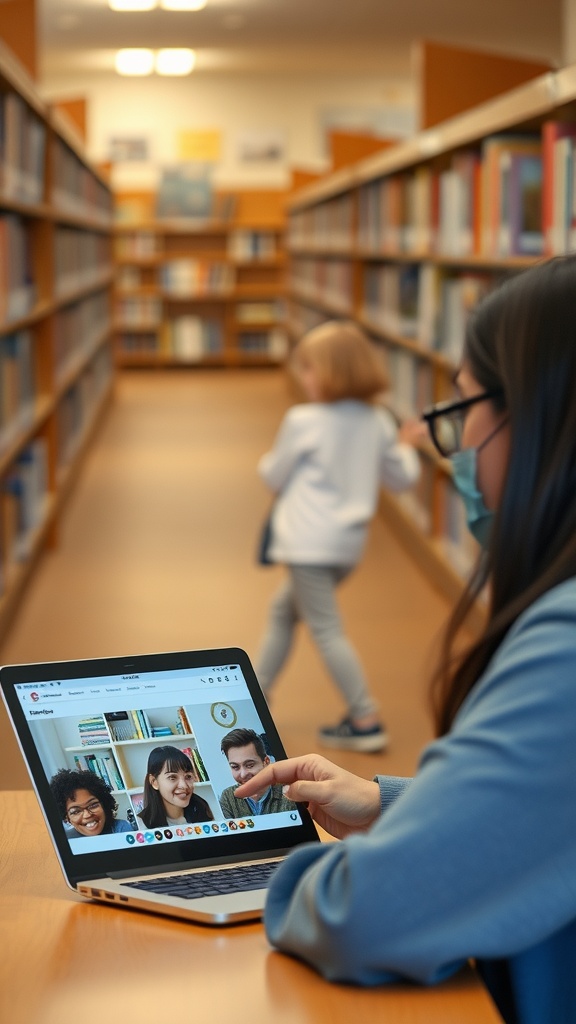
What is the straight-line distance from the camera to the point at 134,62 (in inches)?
487

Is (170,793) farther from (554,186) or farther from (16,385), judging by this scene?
(16,385)

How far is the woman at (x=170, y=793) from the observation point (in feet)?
3.52

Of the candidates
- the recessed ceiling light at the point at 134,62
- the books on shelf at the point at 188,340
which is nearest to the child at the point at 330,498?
the recessed ceiling light at the point at 134,62

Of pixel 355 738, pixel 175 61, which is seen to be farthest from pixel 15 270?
pixel 175 61

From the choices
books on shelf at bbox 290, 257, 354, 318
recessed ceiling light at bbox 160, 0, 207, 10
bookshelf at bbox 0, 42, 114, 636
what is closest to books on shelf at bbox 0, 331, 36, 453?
bookshelf at bbox 0, 42, 114, 636

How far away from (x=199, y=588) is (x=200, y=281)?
9044 millimetres

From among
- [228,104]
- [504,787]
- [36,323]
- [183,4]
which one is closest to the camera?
[504,787]

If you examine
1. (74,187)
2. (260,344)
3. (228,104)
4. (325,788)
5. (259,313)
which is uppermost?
(228,104)

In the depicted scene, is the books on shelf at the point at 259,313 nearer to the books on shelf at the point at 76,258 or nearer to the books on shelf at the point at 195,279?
the books on shelf at the point at 195,279

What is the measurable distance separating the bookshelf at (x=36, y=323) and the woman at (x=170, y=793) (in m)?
2.78

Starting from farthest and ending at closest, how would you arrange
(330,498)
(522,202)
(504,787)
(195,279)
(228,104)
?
(228,104)
(195,279)
(522,202)
(330,498)
(504,787)

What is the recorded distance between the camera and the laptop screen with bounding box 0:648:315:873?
1.06 metres

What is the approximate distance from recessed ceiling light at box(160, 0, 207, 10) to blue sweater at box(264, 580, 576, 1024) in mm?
9367

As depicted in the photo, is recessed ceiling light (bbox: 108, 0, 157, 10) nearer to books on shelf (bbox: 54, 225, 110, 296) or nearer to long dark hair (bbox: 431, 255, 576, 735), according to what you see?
books on shelf (bbox: 54, 225, 110, 296)
